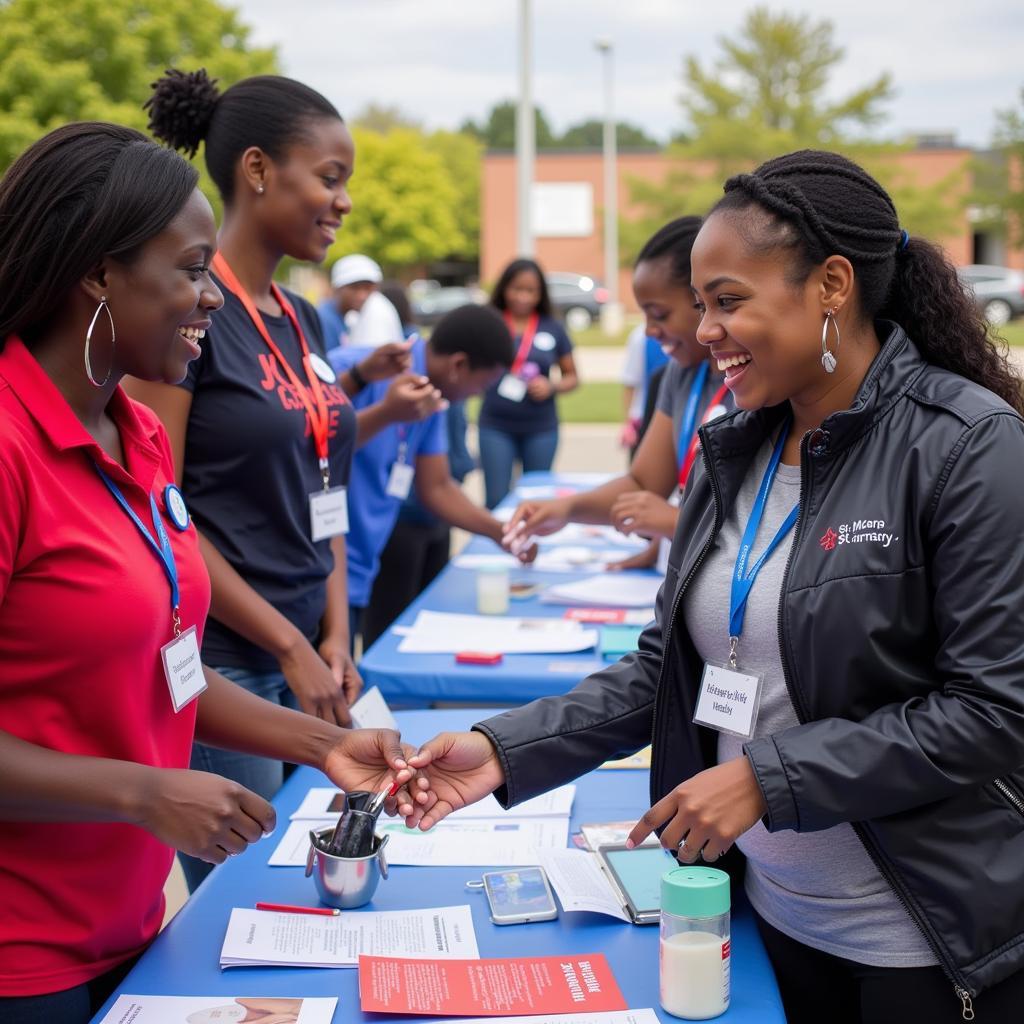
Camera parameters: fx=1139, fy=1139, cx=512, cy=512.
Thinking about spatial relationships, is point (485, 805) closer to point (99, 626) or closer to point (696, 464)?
point (696, 464)

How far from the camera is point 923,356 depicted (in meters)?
1.56

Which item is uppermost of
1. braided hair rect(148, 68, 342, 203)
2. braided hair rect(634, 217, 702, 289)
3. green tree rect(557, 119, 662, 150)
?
green tree rect(557, 119, 662, 150)

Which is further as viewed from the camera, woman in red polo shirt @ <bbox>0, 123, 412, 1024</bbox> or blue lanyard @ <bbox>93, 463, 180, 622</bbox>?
blue lanyard @ <bbox>93, 463, 180, 622</bbox>

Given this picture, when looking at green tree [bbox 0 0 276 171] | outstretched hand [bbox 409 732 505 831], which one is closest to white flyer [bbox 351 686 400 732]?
outstretched hand [bbox 409 732 505 831]

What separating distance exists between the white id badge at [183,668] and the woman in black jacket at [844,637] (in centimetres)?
37

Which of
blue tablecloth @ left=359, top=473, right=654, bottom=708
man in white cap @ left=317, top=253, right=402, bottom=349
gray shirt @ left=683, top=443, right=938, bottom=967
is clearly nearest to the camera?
gray shirt @ left=683, top=443, right=938, bottom=967

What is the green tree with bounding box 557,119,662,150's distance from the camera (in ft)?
222

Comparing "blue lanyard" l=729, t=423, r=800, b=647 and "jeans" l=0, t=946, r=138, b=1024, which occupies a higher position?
"blue lanyard" l=729, t=423, r=800, b=647

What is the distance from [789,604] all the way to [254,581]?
3.98 ft

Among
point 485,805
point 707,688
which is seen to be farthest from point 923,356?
point 485,805

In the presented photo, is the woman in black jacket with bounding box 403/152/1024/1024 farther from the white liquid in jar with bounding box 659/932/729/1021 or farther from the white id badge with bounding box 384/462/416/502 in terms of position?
the white id badge with bounding box 384/462/416/502

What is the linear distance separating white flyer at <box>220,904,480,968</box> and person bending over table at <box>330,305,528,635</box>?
1962 mm

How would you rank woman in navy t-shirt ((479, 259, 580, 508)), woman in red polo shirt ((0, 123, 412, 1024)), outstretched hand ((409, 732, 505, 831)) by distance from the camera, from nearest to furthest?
woman in red polo shirt ((0, 123, 412, 1024))
outstretched hand ((409, 732, 505, 831))
woman in navy t-shirt ((479, 259, 580, 508))

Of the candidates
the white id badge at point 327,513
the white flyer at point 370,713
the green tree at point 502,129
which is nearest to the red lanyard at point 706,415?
the white id badge at point 327,513
